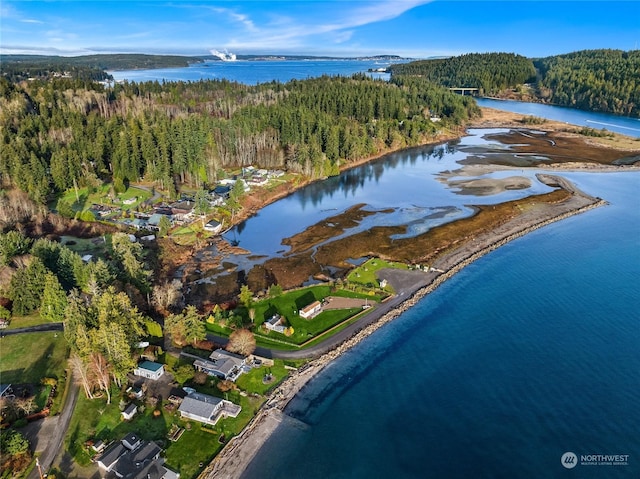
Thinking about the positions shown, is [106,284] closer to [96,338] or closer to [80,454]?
[96,338]

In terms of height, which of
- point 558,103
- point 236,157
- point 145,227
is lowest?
point 145,227

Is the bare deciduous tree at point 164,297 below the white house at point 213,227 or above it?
below

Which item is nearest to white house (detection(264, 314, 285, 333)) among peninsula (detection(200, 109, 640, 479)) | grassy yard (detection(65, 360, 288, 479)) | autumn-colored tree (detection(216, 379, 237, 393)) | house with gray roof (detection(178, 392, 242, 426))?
peninsula (detection(200, 109, 640, 479))

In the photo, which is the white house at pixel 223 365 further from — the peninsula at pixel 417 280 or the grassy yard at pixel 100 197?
the grassy yard at pixel 100 197

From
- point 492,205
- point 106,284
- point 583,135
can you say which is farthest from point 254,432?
point 583,135

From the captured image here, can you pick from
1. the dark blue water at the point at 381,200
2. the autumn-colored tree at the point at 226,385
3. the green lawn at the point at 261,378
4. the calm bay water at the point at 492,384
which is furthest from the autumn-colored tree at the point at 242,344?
the dark blue water at the point at 381,200

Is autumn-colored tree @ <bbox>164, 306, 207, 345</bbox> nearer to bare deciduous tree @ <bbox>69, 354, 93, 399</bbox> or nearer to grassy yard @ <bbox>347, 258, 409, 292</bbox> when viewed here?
bare deciduous tree @ <bbox>69, 354, 93, 399</bbox>
